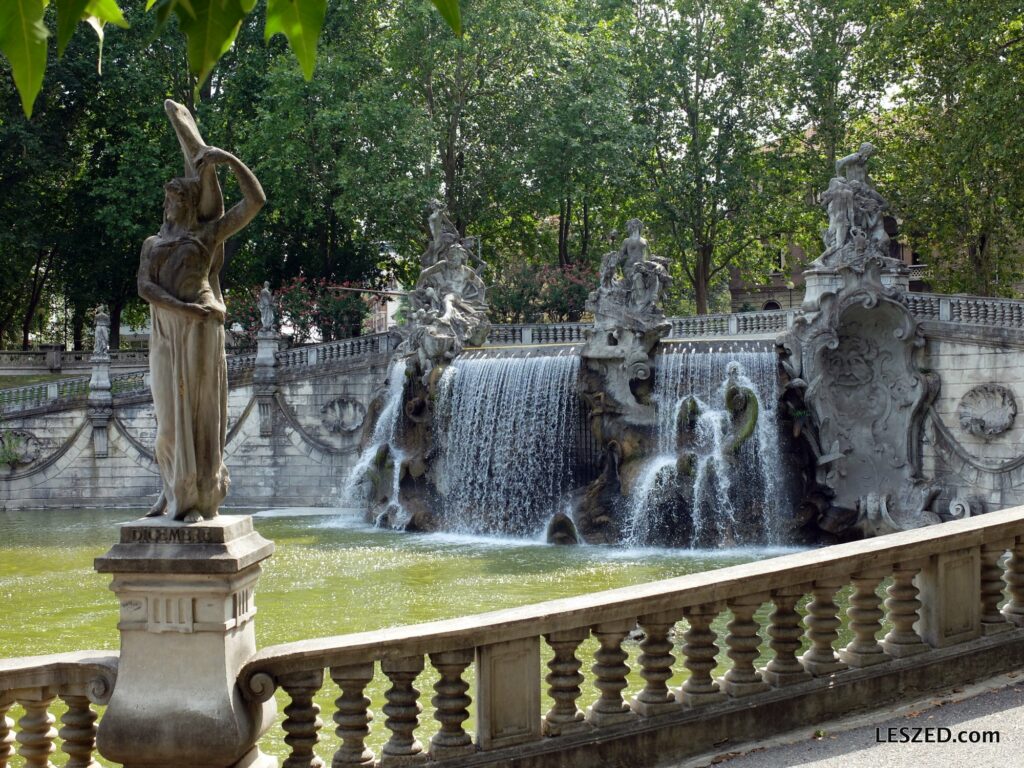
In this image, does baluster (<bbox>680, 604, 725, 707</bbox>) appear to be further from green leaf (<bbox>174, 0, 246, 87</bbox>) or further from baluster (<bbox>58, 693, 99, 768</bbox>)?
green leaf (<bbox>174, 0, 246, 87</bbox>)

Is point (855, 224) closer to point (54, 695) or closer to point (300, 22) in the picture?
point (54, 695)

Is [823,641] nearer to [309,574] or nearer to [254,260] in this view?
[309,574]

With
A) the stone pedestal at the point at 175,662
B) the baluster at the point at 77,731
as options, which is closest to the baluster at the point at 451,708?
the stone pedestal at the point at 175,662

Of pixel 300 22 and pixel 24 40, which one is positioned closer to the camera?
pixel 24 40

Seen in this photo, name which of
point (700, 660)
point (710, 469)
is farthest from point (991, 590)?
point (710, 469)

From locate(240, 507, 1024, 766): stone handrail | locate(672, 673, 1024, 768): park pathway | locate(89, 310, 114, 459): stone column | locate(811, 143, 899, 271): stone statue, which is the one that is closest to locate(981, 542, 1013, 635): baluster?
locate(240, 507, 1024, 766): stone handrail

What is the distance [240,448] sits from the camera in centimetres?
2955

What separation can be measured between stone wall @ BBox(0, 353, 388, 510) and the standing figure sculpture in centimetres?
2289

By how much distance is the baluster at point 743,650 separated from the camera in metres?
5.92

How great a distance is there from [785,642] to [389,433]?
2011 cm

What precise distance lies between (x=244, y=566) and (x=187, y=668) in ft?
1.69

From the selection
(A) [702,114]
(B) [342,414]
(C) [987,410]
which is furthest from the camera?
(A) [702,114]

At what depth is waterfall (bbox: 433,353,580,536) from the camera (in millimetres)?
23156

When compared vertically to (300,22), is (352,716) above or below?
below
